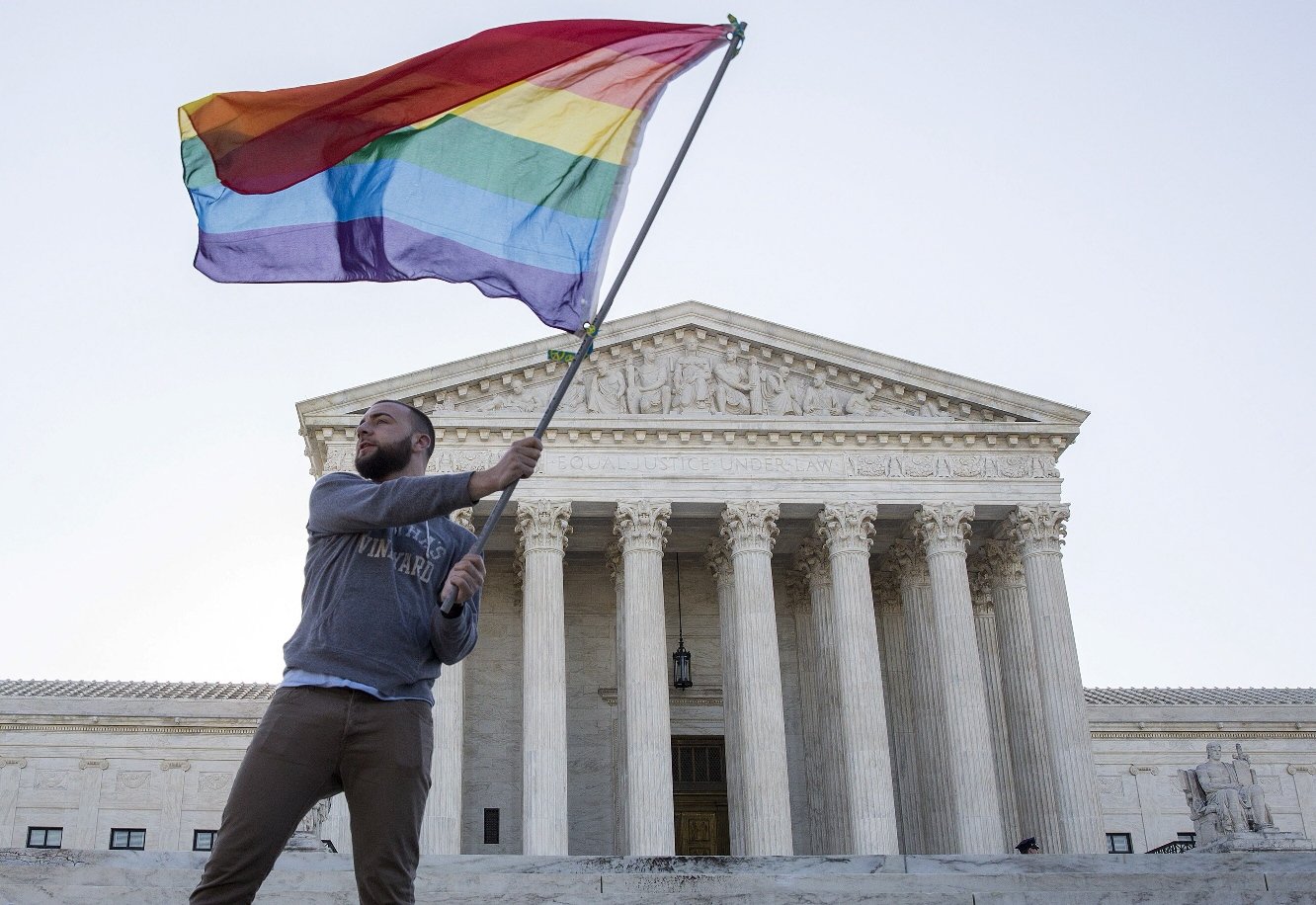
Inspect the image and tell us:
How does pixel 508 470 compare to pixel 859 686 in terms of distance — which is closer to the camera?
pixel 508 470

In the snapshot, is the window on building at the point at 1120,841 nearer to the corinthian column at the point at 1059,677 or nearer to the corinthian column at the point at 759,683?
the corinthian column at the point at 1059,677

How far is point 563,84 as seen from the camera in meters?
10.4

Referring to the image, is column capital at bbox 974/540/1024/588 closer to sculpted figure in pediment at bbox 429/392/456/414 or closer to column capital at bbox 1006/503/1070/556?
column capital at bbox 1006/503/1070/556

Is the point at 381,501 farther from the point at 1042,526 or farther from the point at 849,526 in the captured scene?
the point at 1042,526

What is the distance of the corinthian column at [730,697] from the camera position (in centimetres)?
3219

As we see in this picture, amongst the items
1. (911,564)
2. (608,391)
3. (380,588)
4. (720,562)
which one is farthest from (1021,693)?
(380,588)

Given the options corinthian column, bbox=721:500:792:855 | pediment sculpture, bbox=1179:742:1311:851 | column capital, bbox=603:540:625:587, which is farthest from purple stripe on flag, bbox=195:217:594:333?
column capital, bbox=603:540:625:587

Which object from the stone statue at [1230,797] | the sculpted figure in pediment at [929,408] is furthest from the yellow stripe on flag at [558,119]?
the sculpted figure in pediment at [929,408]

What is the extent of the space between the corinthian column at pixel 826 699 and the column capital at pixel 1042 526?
187 inches

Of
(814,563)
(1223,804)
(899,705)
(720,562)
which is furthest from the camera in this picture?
(899,705)

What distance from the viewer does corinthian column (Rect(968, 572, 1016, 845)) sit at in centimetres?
3438

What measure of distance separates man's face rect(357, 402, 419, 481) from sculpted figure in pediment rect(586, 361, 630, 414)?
2720 centimetres

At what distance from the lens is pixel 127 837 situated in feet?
119

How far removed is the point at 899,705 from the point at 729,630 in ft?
18.8
